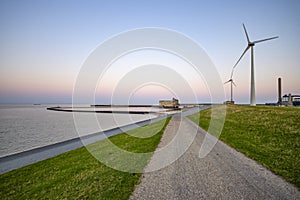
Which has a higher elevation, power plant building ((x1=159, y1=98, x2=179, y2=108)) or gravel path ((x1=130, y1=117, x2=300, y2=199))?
Result: power plant building ((x1=159, y1=98, x2=179, y2=108))

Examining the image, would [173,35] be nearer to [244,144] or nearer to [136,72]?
[136,72]

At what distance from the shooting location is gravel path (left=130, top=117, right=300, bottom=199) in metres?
5.92

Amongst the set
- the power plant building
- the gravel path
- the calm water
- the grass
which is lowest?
the calm water

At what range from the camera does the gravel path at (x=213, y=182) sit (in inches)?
233

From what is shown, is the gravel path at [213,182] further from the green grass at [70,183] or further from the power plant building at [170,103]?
the power plant building at [170,103]

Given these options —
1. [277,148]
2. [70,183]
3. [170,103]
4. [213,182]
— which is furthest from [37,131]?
[170,103]

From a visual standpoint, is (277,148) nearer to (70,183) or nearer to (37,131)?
(70,183)

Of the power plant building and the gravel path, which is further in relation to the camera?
the power plant building

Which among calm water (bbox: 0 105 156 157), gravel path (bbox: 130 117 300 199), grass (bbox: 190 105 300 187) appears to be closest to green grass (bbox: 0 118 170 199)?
gravel path (bbox: 130 117 300 199)

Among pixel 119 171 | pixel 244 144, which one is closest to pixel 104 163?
pixel 119 171

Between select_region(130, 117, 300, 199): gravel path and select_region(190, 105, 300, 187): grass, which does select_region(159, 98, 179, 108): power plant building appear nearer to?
select_region(190, 105, 300, 187): grass

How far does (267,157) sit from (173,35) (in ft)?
33.4

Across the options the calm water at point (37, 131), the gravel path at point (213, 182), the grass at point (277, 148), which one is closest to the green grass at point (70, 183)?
the gravel path at point (213, 182)

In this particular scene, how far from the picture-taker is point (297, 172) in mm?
7645
